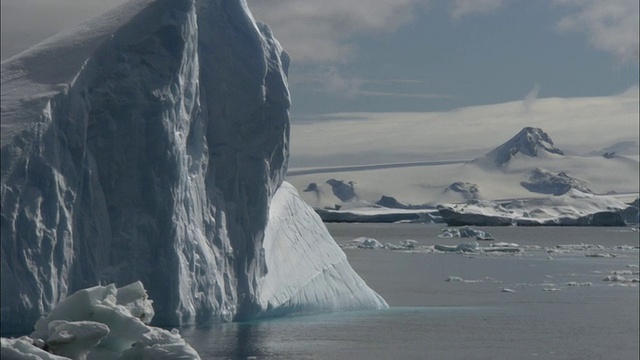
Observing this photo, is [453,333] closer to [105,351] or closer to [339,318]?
[339,318]

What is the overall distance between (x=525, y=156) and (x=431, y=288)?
507ft

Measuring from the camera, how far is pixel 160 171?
54.4 ft

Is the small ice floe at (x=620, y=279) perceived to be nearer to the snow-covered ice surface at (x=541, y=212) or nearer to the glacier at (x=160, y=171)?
the glacier at (x=160, y=171)

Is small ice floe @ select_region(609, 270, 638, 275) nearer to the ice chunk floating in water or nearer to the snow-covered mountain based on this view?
the ice chunk floating in water

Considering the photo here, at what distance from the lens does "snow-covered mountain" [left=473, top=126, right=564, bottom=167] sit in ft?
563

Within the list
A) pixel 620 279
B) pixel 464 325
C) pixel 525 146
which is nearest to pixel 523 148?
pixel 525 146

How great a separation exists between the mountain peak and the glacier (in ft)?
503

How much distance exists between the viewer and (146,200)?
16.4 meters

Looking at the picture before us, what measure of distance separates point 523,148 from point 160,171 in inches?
6648

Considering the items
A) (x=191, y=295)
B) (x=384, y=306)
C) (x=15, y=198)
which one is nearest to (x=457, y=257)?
(x=384, y=306)

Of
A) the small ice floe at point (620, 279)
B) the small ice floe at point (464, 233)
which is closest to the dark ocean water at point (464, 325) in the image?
the small ice floe at point (620, 279)

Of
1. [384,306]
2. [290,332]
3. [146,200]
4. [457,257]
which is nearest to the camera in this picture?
[146,200]

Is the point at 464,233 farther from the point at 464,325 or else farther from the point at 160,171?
the point at 160,171

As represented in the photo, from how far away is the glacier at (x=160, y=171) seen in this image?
14.8 m
